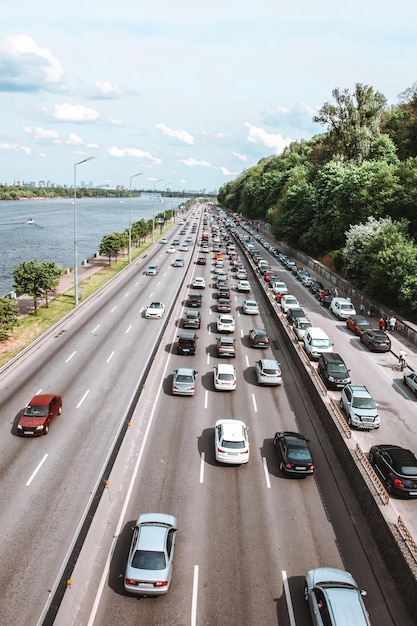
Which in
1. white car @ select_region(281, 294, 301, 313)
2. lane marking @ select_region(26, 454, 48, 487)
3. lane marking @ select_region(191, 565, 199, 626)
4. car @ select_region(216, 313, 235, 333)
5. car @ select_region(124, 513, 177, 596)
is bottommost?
lane marking @ select_region(26, 454, 48, 487)

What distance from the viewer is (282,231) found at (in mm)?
93812

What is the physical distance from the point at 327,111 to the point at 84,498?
263 ft

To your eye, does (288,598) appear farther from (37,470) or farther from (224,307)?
(224,307)

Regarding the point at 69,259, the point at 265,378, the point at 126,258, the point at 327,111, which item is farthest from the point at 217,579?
the point at 69,259

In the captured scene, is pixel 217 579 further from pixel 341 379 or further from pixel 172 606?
pixel 341 379

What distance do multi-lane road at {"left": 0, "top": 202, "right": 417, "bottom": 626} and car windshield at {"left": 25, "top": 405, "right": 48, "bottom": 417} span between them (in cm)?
122

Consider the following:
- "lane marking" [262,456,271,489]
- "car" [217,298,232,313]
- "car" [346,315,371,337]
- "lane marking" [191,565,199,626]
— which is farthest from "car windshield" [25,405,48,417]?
"car" [346,315,371,337]

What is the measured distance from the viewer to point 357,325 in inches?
1689

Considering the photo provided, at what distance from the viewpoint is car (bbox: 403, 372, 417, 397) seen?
30.0 m

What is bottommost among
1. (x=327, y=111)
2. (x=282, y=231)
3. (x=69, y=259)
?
(x=69, y=259)

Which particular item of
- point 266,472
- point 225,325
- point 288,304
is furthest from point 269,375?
point 288,304

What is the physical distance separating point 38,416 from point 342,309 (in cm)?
3328

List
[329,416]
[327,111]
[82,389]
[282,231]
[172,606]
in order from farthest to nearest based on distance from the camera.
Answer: [282,231] < [327,111] < [82,389] < [329,416] < [172,606]

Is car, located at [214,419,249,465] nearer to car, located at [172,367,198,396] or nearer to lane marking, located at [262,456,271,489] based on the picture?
lane marking, located at [262,456,271,489]
